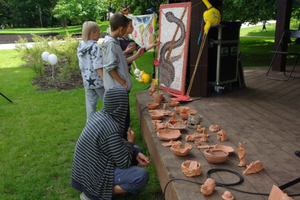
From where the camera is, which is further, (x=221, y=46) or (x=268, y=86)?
(x=268, y=86)

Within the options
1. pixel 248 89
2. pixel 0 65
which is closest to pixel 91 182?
pixel 248 89

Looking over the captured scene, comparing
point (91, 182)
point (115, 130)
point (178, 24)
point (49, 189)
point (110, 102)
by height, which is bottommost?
point (49, 189)

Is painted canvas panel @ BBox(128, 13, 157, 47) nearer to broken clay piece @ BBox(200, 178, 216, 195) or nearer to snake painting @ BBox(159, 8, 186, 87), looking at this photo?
snake painting @ BBox(159, 8, 186, 87)

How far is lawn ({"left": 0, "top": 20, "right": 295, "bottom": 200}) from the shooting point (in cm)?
272

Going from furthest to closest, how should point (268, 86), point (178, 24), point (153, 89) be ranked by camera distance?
point (268, 86) < point (153, 89) < point (178, 24)

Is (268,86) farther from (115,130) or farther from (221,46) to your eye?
(115,130)

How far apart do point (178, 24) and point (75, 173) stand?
9.23ft

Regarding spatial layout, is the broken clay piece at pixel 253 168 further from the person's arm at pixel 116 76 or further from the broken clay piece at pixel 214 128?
the person's arm at pixel 116 76

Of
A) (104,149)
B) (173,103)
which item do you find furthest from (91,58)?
(104,149)

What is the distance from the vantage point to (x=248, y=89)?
4.70 metres

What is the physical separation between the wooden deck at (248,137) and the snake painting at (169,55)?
38 cm

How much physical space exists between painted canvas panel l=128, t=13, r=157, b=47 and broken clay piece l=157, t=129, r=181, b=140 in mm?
3396

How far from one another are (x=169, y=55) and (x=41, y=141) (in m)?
2.35

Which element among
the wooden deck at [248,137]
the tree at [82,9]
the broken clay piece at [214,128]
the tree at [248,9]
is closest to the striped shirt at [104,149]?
the wooden deck at [248,137]
